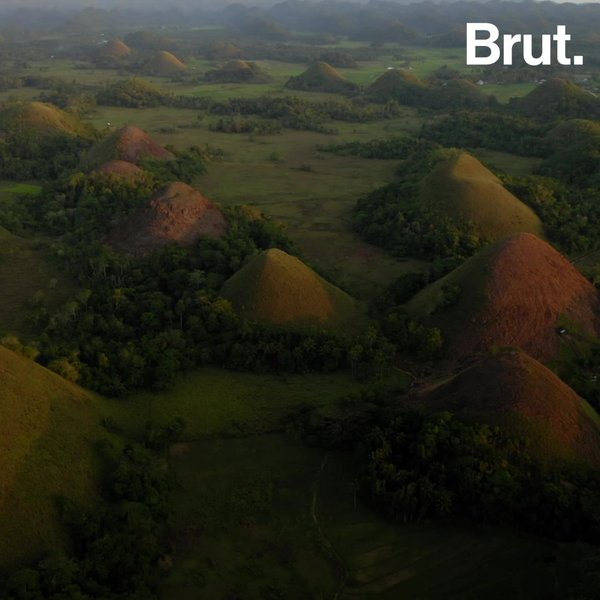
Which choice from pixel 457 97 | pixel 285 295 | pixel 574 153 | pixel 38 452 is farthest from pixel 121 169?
pixel 457 97

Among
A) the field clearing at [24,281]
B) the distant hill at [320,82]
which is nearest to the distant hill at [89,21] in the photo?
the distant hill at [320,82]

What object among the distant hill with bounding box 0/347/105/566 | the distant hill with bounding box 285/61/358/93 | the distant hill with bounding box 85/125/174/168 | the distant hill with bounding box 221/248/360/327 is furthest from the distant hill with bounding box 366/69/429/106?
the distant hill with bounding box 0/347/105/566

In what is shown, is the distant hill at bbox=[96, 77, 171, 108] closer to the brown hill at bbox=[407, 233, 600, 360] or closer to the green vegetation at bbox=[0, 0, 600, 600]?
the green vegetation at bbox=[0, 0, 600, 600]

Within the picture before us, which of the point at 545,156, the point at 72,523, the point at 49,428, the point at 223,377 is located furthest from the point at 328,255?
the point at 545,156

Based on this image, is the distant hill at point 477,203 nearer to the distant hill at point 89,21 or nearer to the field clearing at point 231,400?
the field clearing at point 231,400

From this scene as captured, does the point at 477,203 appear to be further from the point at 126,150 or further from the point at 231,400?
the point at 126,150

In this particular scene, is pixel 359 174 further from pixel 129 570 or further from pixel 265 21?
pixel 265 21
